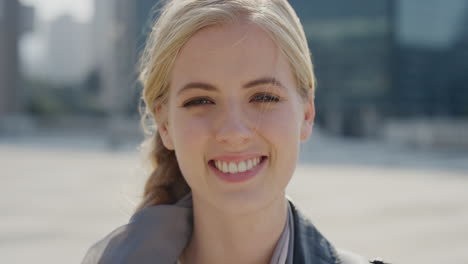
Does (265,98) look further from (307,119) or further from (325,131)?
(325,131)

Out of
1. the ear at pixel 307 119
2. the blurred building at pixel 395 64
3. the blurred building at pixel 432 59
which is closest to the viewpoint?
the ear at pixel 307 119

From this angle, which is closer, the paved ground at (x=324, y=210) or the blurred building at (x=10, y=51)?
the paved ground at (x=324, y=210)

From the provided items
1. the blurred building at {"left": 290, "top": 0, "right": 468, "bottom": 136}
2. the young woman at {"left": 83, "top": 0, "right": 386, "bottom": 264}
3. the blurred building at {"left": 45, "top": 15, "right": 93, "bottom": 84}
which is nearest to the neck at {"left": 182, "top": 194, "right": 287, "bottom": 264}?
the young woman at {"left": 83, "top": 0, "right": 386, "bottom": 264}

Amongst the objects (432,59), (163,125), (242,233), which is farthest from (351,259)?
(432,59)

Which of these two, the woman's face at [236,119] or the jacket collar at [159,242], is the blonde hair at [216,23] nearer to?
the woman's face at [236,119]

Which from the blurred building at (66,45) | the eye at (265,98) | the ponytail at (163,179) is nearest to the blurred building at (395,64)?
the ponytail at (163,179)

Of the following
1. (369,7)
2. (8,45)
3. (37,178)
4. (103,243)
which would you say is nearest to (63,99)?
(8,45)

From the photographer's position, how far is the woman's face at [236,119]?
144 centimetres

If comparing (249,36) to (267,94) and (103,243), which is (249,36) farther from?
(103,243)

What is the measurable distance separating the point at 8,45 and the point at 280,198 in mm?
45719

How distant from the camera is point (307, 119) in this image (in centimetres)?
172

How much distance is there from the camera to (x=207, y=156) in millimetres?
1462

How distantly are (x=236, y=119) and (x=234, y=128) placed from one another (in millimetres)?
32

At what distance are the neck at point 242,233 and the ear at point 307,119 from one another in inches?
9.2
